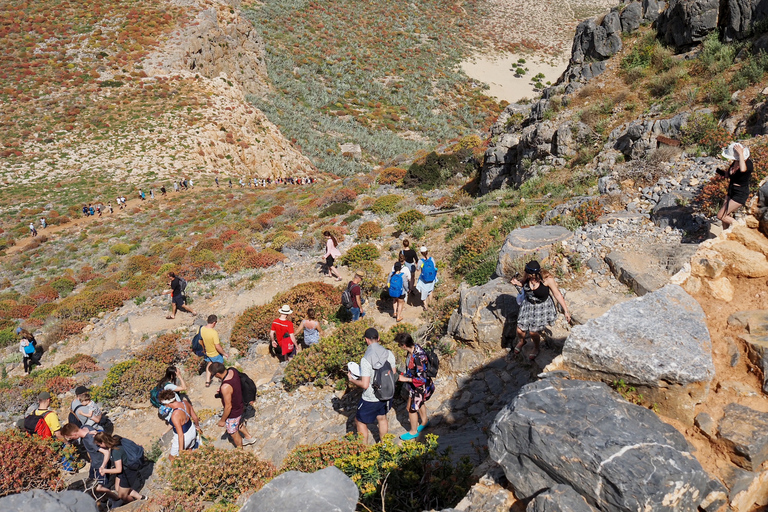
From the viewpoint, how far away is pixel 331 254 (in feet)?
46.5

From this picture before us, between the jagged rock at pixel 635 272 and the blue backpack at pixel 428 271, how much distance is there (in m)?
3.85

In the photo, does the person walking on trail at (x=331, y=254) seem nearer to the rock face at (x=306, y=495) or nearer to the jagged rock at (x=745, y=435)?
the rock face at (x=306, y=495)

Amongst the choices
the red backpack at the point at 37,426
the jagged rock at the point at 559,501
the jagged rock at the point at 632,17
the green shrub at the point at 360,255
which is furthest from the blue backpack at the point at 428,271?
the jagged rock at the point at 632,17

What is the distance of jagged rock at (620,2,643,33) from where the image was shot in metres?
18.1

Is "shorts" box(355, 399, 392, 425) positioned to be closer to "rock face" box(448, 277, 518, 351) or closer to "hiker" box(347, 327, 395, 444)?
"hiker" box(347, 327, 395, 444)

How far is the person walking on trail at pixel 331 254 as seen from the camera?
14117mm

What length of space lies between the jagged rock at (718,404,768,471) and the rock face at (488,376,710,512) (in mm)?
432

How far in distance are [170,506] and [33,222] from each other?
30.9 m

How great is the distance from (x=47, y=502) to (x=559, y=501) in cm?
518

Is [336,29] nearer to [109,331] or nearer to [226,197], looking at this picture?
[226,197]

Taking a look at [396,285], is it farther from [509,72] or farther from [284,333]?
[509,72]

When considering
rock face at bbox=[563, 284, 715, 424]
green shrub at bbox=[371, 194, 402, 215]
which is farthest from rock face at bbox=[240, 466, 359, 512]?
green shrub at bbox=[371, 194, 402, 215]

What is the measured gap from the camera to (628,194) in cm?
1114

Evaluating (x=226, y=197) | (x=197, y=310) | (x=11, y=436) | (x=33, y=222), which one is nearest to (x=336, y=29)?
(x=226, y=197)
